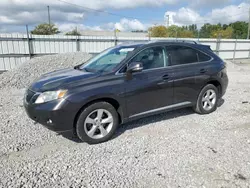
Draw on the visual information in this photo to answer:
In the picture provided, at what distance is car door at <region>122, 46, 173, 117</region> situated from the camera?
11.8ft

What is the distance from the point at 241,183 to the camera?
2.43 meters

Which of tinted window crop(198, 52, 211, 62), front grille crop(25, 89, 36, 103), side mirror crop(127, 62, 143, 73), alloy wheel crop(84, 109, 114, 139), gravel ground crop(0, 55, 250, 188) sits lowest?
gravel ground crop(0, 55, 250, 188)

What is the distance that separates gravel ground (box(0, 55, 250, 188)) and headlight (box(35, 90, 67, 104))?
82cm

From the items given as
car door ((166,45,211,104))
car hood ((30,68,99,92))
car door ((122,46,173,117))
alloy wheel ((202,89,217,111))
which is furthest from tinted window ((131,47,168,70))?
alloy wheel ((202,89,217,111))

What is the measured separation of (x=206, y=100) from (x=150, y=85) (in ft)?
5.74

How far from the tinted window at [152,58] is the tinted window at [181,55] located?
0.20 m

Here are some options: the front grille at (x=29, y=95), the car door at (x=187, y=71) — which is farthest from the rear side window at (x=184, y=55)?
the front grille at (x=29, y=95)

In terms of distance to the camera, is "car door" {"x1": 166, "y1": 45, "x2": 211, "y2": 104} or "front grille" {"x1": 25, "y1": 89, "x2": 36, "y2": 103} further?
"car door" {"x1": 166, "y1": 45, "x2": 211, "y2": 104}

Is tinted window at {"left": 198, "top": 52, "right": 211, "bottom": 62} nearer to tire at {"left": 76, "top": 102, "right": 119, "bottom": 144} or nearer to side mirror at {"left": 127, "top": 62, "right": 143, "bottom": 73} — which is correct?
side mirror at {"left": 127, "top": 62, "right": 143, "bottom": 73}

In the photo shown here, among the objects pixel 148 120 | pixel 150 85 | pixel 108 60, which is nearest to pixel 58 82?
pixel 108 60

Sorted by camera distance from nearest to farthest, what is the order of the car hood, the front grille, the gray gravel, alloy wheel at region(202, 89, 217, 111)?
the car hood → the front grille → alloy wheel at region(202, 89, 217, 111) → the gray gravel

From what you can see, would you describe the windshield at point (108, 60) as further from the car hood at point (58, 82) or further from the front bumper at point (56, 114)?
the front bumper at point (56, 114)

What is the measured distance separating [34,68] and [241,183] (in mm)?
8688

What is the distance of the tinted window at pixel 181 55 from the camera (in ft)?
13.6
